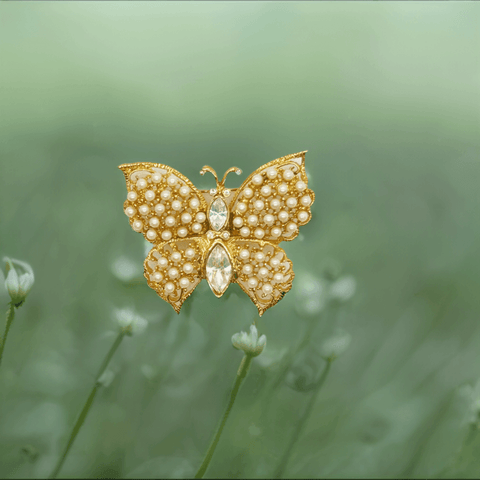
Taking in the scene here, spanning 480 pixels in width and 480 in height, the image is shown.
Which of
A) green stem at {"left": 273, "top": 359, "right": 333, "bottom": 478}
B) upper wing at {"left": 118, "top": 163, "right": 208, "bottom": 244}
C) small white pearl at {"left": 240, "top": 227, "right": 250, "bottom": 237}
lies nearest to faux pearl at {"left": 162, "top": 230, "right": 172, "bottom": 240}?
upper wing at {"left": 118, "top": 163, "right": 208, "bottom": 244}

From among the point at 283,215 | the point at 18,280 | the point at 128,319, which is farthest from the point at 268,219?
the point at 18,280

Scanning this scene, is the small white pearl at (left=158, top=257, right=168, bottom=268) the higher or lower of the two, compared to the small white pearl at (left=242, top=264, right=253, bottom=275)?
lower

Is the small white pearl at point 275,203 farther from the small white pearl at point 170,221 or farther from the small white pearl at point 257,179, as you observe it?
the small white pearl at point 170,221

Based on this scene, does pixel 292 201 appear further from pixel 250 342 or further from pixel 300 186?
pixel 250 342

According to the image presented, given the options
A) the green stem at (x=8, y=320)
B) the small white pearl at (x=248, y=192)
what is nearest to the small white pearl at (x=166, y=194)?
the small white pearl at (x=248, y=192)

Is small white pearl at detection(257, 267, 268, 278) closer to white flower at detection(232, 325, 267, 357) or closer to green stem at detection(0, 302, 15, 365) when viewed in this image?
white flower at detection(232, 325, 267, 357)

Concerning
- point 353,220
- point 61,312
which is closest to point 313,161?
point 353,220

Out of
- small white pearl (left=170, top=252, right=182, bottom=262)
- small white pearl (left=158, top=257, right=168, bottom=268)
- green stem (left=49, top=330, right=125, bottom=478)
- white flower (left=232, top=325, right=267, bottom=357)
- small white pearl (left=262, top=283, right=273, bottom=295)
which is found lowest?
green stem (left=49, top=330, right=125, bottom=478)

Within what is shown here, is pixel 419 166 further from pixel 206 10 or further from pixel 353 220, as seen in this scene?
pixel 206 10
